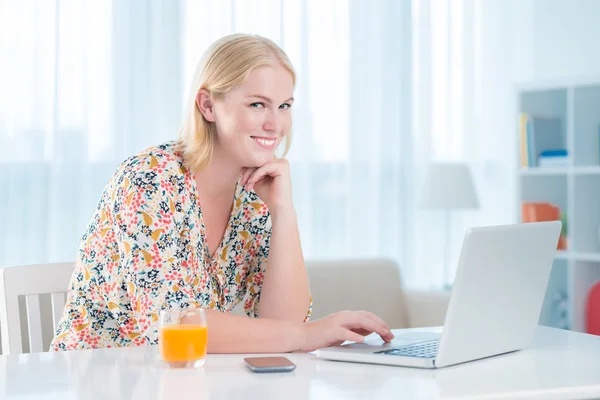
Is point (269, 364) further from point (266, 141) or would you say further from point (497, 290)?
point (266, 141)

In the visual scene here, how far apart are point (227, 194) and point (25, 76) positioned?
206cm

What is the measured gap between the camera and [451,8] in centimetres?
488

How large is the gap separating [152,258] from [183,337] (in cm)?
29

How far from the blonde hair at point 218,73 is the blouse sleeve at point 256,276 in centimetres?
29

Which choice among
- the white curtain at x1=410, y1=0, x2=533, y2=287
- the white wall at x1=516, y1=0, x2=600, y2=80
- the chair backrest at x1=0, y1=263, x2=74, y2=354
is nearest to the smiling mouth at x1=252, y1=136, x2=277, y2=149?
the chair backrest at x1=0, y1=263, x2=74, y2=354

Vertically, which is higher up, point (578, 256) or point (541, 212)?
point (541, 212)

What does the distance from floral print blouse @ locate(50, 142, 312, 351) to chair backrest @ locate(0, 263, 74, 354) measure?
0.40ft

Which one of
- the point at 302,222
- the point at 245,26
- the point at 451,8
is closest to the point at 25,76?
the point at 245,26

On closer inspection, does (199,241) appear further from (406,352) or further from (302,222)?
(302,222)

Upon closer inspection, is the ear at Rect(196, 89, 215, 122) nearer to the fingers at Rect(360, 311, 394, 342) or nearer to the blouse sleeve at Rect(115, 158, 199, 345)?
the blouse sleeve at Rect(115, 158, 199, 345)

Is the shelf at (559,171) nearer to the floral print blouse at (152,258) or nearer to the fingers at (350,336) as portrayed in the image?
the floral print blouse at (152,258)

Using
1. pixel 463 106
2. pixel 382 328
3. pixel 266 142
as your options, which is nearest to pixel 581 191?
pixel 463 106

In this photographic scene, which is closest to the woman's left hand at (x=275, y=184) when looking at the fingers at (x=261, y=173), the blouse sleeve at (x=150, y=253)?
the fingers at (x=261, y=173)

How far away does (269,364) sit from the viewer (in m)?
1.33
